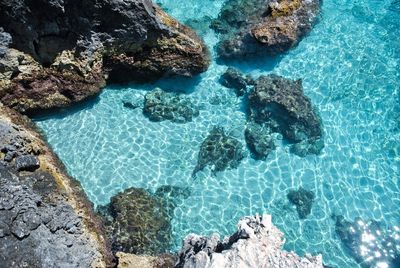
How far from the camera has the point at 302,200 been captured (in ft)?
40.8

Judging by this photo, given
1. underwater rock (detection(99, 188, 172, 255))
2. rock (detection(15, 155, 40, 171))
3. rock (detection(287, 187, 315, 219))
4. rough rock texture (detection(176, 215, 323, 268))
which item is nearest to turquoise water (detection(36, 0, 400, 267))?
rock (detection(287, 187, 315, 219))

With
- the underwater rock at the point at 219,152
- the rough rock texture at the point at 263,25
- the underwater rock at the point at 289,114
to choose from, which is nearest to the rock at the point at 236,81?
the underwater rock at the point at 289,114

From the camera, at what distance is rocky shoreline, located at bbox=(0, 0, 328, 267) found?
26.9 feet

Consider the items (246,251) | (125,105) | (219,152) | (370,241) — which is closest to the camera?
(246,251)

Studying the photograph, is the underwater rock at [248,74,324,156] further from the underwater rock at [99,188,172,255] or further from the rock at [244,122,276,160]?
the underwater rock at [99,188,172,255]

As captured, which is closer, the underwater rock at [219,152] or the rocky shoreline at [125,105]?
the rocky shoreline at [125,105]

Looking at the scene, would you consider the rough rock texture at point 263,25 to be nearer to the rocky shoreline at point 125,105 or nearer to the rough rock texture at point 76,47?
the rocky shoreline at point 125,105

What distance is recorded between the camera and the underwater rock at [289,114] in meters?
13.8

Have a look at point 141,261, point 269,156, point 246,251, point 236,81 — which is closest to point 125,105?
point 236,81

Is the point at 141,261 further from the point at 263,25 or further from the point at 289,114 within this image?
the point at 263,25

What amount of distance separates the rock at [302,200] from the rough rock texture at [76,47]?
5.41m

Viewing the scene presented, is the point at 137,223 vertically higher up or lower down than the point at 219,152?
lower down

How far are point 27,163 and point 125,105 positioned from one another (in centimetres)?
495

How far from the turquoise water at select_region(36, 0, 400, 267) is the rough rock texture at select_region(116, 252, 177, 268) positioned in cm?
175
